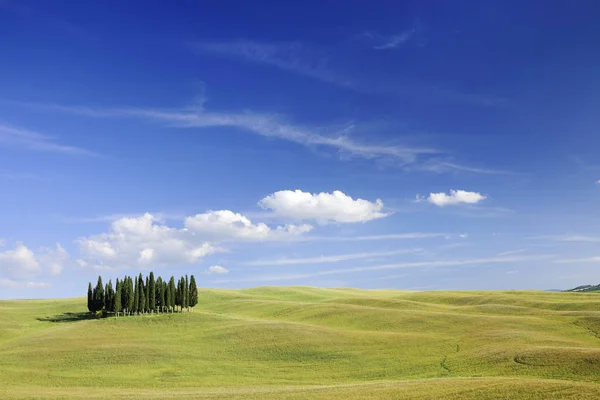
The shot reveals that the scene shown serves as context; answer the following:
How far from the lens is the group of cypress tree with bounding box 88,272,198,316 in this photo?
329 feet

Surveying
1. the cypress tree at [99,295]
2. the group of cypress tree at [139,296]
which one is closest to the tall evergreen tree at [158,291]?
the group of cypress tree at [139,296]

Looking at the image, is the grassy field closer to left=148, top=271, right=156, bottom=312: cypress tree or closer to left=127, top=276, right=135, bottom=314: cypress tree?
left=127, top=276, right=135, bottom=314: cypress tree

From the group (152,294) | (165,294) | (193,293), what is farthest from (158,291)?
(193,293)

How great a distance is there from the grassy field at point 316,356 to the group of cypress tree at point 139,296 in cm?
918

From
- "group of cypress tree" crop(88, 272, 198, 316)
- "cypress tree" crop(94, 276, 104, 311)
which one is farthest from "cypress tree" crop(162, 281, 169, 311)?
"cypress tree" crop(94, 276, 104, 311)

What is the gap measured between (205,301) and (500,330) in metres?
88.6

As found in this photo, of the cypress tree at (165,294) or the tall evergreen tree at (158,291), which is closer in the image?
the cypress tree at (165,294)

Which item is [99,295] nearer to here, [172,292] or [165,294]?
[165,294]

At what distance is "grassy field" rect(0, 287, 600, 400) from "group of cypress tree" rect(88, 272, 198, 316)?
9176 mm

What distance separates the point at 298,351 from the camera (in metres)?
67.2

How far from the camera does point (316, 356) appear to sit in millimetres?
65062

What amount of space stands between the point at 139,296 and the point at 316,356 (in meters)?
53.8

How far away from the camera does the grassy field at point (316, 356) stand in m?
42.5

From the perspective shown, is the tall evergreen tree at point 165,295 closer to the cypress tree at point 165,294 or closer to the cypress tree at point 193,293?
the cypress tree at point 165,294
